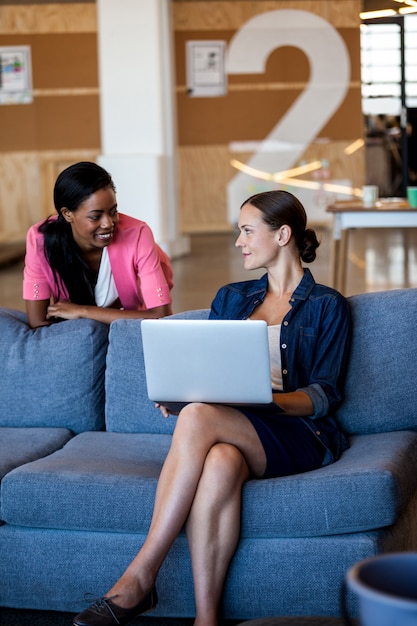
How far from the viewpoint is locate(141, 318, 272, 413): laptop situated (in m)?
2.37

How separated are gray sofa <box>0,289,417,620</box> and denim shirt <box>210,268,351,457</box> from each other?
127 millimetres

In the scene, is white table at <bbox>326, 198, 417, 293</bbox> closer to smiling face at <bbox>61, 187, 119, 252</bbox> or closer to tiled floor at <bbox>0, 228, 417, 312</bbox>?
tiled floor at <bbox>0, 228, 417, 312</bbox>

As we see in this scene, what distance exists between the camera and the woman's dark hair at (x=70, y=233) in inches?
130

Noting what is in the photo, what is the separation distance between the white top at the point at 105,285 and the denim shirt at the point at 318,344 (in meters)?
0.87

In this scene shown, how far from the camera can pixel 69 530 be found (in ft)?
8.67

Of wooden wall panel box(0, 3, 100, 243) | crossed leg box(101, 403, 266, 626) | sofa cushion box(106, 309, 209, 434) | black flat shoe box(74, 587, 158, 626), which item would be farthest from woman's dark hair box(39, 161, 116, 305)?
wooden wall panel box(0, 3, 100, 243)

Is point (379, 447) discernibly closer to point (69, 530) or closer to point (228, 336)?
point (228, 336)

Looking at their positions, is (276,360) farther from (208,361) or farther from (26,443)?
(26,443)

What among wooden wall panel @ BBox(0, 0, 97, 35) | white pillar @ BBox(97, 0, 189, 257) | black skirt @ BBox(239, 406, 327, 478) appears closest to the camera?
black skirt @ BBox(239, 406, 327, 478)

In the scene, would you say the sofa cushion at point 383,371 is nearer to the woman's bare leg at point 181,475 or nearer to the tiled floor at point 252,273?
the woman's bare leg at point 181,475

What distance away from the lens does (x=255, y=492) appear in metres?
2.45

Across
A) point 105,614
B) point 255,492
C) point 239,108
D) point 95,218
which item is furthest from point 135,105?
point 105,614

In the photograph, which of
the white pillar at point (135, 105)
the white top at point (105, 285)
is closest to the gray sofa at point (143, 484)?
the white top at point (105, 285)

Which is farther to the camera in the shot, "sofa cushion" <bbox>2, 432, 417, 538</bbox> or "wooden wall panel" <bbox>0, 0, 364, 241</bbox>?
"wooden wall panel" <bbox>0, 0, 364, 241</bbox>
